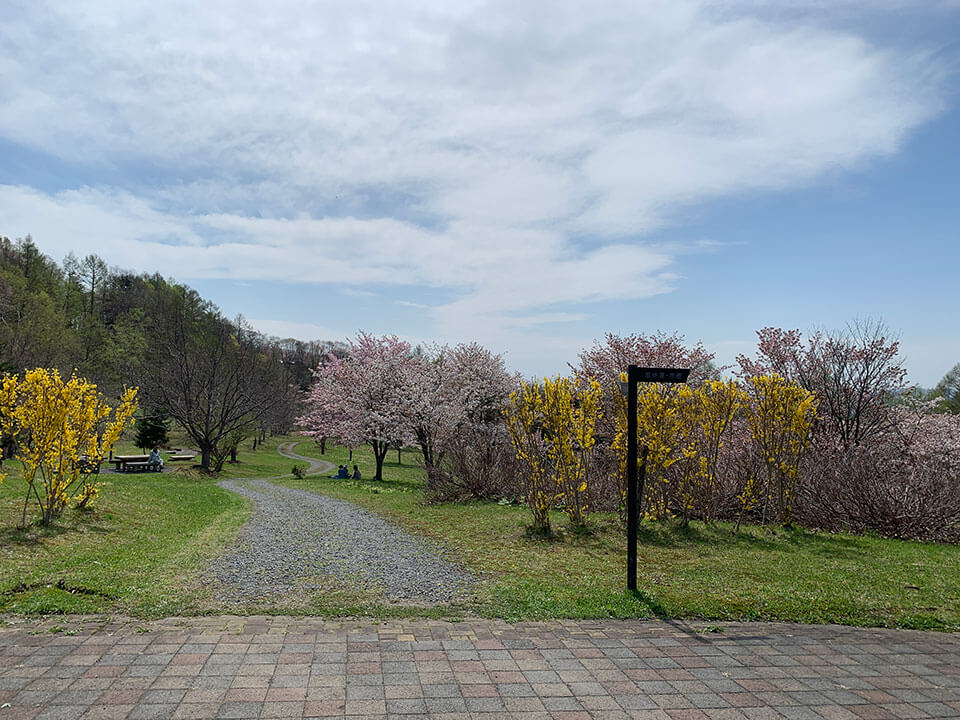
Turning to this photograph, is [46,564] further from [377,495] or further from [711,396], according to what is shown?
[377,495]

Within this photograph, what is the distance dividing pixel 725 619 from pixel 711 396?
17.7ft

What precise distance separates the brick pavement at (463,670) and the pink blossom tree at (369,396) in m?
20.7

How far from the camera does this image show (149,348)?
46469 millimetres

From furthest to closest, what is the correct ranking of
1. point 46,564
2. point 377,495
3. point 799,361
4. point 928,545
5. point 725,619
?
point 377,495, point 799,361, point 928,545, point 46,564, point 725,619

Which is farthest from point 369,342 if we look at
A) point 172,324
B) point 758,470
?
point 758,470

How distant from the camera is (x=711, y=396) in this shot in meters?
10.2

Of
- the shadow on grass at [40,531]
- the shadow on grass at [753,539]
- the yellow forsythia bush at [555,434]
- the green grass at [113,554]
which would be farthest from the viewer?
the yellow forsythia bush at [555,434]

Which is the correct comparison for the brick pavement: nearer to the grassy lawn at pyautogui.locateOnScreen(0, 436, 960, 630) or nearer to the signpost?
the grassy lawn at pyautogui.locateOnScreen(0, 436, 960, 630)

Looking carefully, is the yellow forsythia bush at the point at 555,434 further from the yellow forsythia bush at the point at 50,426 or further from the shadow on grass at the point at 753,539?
the yellow forsythia bush at the point at 50,426

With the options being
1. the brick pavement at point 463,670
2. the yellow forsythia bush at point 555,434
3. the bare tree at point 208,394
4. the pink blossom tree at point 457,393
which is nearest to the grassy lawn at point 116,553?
the brick pavement at point 463,670

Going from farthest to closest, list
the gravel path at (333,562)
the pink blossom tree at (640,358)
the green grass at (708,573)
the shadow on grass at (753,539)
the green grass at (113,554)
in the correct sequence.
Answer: the pink blossom tree at (640,358) → the shadow on grass at (753,539) → the gravel path at (333,562) → the green grass at (708,573) → the green grass at (113,554)

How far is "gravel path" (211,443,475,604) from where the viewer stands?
19.6 feet

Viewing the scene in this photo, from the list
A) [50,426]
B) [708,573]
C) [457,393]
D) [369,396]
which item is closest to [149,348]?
[369,396]

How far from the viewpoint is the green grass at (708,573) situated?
5.53 m
